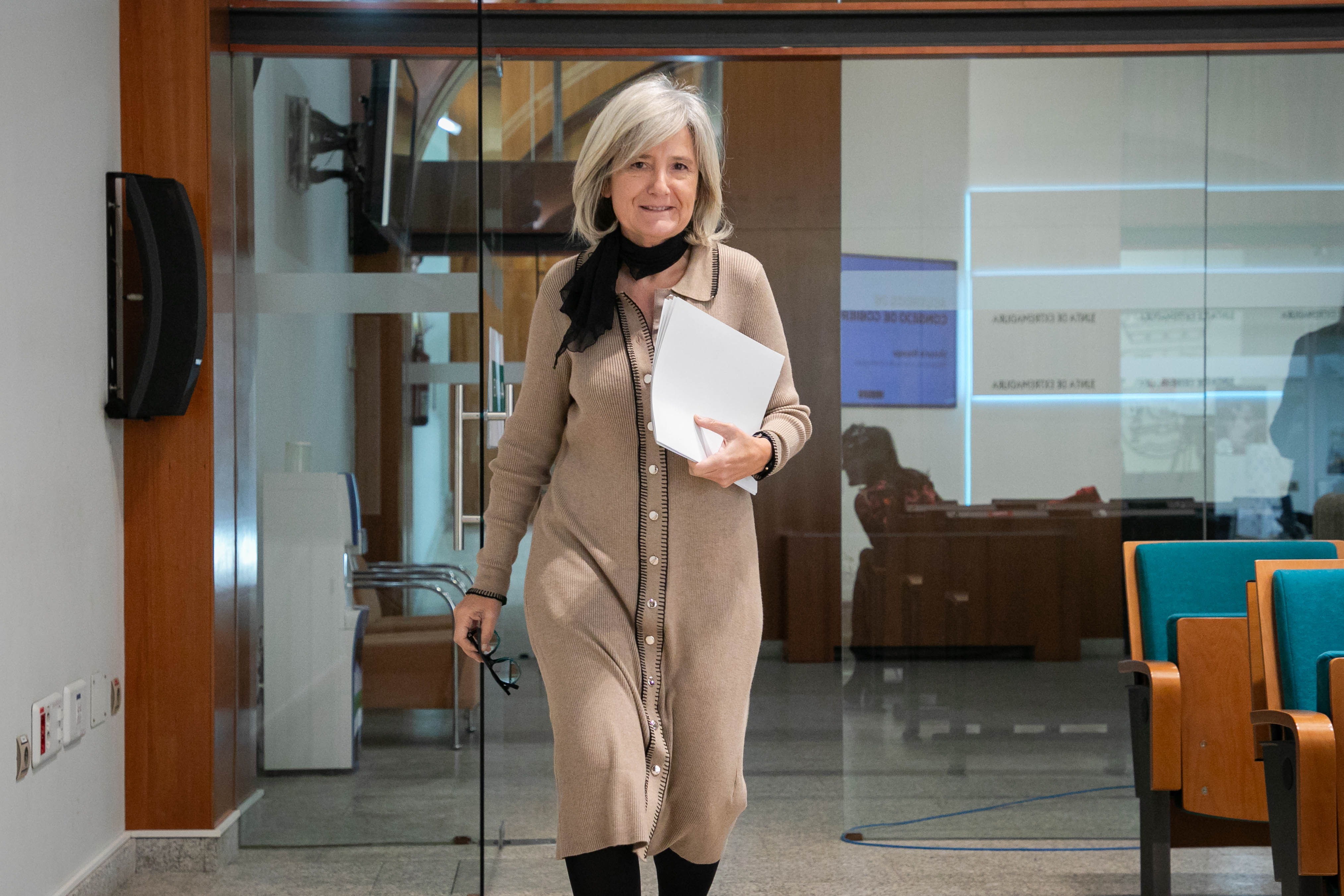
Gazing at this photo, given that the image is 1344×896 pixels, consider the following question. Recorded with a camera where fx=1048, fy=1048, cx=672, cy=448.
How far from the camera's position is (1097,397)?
3287 millimetres

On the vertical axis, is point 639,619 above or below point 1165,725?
above

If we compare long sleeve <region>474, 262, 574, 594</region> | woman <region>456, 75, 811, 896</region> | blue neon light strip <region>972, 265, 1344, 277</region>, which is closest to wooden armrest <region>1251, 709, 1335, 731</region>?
woman <region>456, 75, 811, 896</region>

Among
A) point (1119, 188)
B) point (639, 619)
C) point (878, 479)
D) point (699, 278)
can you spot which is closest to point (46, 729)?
point (639, 619)

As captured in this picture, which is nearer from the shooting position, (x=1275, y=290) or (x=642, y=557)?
(x=642, y=557)

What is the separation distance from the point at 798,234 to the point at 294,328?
155cm

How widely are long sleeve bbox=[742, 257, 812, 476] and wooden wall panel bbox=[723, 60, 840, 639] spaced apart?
151 cm

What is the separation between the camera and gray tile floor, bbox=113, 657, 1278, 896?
2.87 m

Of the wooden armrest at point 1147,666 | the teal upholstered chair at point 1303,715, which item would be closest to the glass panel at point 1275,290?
the wooden armrest at point 1147,666

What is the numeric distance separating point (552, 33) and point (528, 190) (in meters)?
0.47

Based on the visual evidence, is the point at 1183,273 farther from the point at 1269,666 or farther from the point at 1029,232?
the point at 1269,666

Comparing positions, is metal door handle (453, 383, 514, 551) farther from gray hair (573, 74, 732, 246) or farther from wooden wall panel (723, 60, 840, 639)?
gray hair (573, 74, 732, 246)

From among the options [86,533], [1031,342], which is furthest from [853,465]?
[86,533]

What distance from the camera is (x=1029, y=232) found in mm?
3275

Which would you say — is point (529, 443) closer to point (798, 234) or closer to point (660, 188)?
point (660, 188)
